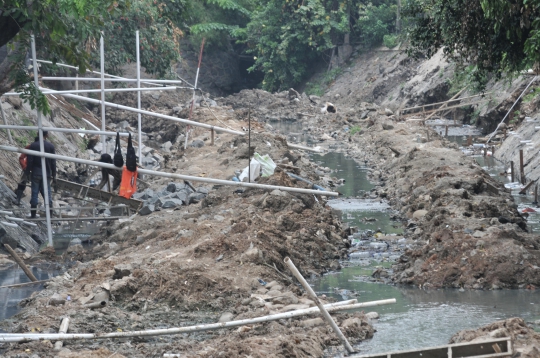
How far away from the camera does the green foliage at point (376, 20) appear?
170 ft

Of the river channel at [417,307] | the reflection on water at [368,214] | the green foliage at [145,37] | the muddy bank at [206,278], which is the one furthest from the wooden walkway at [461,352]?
the green foliage at [145,37]

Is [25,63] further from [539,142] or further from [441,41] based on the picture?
[539,142]

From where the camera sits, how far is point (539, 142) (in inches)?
838

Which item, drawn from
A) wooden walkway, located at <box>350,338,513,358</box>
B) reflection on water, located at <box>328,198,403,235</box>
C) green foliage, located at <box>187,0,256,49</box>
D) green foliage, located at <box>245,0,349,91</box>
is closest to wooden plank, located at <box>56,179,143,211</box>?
reflection on water, located at <box>328,198,403,235</box>

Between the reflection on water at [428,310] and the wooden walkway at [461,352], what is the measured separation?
6.29 feet

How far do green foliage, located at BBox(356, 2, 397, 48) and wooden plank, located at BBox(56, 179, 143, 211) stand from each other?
38267 mm

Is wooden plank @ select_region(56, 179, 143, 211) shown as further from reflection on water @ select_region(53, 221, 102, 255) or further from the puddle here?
the puddle

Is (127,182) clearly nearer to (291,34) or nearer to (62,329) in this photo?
(62,329)

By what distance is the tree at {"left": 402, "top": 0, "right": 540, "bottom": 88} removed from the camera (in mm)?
11531

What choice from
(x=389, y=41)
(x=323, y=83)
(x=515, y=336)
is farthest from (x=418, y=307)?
(x=323, y=83)

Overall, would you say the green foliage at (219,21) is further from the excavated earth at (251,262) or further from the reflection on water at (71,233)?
the reflection on water at (71,233)

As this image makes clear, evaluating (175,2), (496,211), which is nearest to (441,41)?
(496,211)

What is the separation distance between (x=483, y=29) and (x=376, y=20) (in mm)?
39405

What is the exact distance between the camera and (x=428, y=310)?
34.3 ft
